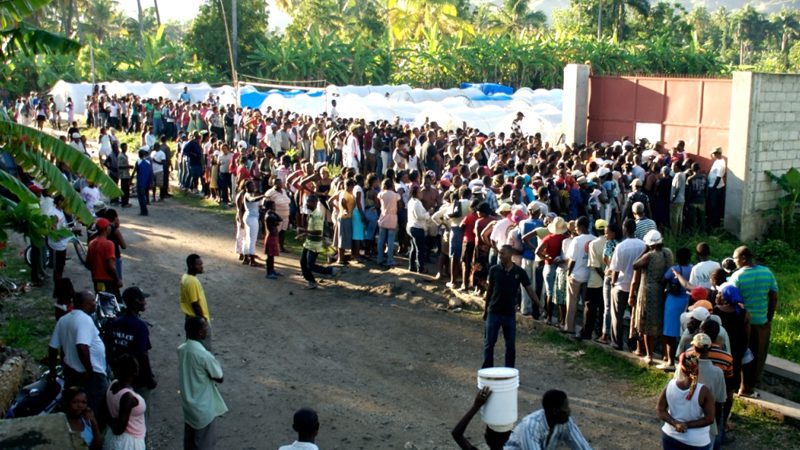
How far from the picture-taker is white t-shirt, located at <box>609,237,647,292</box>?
9.74m

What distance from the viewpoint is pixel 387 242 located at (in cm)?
1445

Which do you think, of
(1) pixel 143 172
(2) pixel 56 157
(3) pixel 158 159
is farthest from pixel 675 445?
(3) pixel 158 159

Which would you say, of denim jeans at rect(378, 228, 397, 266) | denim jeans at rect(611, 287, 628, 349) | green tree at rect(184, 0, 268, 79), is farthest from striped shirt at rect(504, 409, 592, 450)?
green tree at rect(184, 0, 268, 79)

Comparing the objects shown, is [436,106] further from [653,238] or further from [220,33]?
[220,33]

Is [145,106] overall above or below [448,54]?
below

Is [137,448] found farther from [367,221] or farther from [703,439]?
[367,221]

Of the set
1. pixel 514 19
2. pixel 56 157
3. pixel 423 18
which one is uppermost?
pixel 514 19

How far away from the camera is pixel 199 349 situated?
22.5 feet

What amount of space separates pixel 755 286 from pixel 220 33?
43758 millimetres

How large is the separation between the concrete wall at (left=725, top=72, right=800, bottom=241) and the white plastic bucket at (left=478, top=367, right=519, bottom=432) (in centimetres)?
1203

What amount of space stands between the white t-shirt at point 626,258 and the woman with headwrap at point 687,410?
324 cm

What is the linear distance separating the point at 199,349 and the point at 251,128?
18.5 metres

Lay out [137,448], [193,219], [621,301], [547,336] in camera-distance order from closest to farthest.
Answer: [137,448] → [621,301] → [547,336] → [193,219]

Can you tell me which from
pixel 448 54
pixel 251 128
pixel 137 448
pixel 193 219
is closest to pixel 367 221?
pixel 193 219
